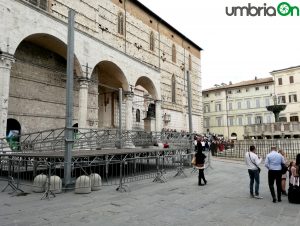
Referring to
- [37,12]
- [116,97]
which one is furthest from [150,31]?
[37,12]

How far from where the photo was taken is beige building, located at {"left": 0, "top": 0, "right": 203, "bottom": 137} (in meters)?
12.5

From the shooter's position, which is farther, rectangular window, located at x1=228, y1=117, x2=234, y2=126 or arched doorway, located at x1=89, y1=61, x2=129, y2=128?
rectangular window, located at x1=228, y1=117, x2=234, y2=126

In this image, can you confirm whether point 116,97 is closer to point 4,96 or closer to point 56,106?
point 56,106

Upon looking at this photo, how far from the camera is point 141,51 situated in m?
26.1

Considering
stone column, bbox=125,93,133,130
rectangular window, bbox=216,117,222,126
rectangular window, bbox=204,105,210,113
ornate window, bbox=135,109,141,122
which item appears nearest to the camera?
stone column, bbox=125,93,133,130

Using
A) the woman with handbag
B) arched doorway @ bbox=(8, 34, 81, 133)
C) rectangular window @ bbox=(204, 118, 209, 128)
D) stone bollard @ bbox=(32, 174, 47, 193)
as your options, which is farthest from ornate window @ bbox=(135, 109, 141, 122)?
rectangular window @ bbox=(204, 118, 209, 128)

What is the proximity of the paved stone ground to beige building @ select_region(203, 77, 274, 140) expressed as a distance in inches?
1761

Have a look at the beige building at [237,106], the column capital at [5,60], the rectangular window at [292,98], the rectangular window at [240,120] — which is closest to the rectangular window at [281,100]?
the rectangular window at [292,98]

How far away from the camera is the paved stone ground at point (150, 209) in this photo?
5.00 m

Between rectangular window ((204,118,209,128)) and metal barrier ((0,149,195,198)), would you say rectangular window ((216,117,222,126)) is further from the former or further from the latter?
metal barrier ((0,149,195,198))

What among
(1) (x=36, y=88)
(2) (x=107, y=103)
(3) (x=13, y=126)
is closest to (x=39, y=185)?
(3) (x=13, y=126)

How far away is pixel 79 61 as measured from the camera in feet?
49.4

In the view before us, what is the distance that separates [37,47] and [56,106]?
3.63 metres

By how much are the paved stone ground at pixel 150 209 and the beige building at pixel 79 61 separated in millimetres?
6306
